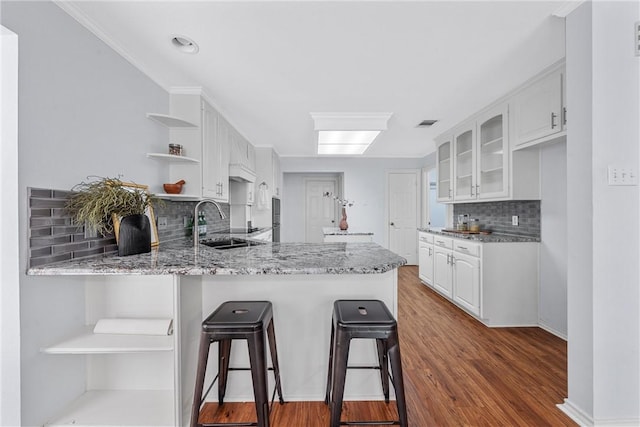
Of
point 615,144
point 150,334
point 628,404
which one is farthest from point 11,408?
point 615,144

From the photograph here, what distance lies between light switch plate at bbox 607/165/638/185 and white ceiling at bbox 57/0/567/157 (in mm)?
980

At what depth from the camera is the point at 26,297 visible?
4.44 ft

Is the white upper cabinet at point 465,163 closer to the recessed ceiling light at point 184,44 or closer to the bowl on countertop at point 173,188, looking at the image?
the recessed ceiling light at point 184,44

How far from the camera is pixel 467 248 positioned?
317 cm

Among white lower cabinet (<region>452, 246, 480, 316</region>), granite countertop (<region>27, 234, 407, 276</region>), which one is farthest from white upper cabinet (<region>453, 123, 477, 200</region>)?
granite countertop (<region>27, 234, 407, 276</region>)

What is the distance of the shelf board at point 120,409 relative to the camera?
1439 millimetres

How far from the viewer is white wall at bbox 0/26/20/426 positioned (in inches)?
50.9

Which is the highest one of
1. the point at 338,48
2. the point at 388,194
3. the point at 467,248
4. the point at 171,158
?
the point at 338,48

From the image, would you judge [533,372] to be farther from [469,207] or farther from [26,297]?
[26,297]

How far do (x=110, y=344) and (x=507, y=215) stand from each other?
151 inches

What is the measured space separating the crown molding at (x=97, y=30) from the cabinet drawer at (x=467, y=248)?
3.41 meters

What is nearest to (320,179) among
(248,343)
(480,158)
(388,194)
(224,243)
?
(388,194)

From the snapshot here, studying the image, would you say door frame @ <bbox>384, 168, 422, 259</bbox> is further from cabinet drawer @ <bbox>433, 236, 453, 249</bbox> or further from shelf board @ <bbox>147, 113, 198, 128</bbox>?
shelf board @ <bbox>147, 113, 198, 128</bbox>

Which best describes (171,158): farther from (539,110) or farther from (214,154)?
(539,110)
